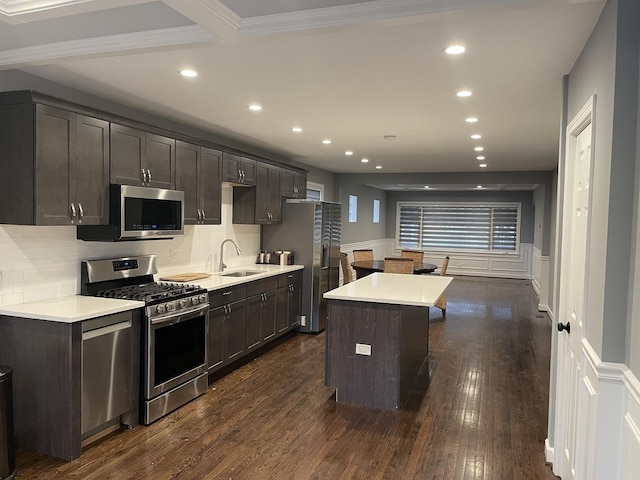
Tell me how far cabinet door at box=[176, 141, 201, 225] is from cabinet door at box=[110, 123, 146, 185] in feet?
1.56

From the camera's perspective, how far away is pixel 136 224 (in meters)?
3.64

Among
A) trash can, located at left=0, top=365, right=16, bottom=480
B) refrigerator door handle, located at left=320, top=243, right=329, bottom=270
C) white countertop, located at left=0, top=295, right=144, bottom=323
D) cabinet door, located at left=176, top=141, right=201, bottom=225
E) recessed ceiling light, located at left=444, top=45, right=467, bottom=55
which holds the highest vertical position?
recessed ceiling light, located at left=444, top=45, right=467, bottom=55

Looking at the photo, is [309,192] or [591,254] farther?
[309,192]

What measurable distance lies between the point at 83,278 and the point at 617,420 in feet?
11.6

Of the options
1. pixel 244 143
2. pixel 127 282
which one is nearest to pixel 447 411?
pixel 127 282

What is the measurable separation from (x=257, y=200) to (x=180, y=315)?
2293mm

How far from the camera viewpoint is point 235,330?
15.1 ft

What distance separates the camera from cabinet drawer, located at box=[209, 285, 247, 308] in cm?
423

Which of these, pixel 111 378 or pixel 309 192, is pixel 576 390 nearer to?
pixel 111 378

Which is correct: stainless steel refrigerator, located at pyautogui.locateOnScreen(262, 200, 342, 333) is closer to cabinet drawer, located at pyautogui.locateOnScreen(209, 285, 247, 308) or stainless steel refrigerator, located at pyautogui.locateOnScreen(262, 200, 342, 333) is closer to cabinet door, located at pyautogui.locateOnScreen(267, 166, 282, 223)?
cabinet door, located at pyautogui.locateOnScreen(267, 166, 282, 223)

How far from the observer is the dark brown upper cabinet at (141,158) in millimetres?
3512

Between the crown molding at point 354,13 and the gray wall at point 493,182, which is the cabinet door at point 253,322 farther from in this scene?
the gray wall at point 493,182

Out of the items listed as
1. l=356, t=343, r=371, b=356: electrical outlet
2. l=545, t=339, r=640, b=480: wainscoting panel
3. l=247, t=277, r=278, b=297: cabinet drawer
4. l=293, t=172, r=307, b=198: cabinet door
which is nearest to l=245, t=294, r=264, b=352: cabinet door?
l=247, t=277, r=278, b=297: cabinet drawer

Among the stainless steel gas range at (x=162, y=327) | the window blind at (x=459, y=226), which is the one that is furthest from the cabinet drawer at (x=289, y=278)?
the window blind at (x=459, y=226)
